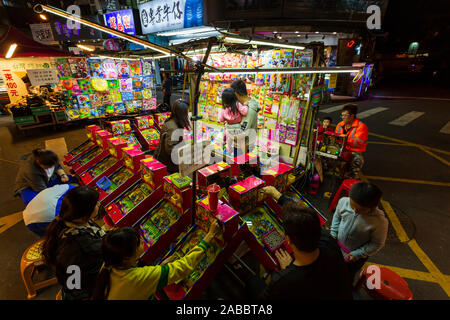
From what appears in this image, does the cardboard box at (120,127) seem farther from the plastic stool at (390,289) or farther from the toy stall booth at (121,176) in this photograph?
the plastic stool at (390,289)

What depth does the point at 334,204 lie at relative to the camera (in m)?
4.38

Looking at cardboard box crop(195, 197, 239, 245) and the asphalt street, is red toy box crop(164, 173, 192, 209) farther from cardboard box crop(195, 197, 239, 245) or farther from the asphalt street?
the asphalt street

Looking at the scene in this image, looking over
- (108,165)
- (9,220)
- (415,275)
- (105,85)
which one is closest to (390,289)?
(415,275)

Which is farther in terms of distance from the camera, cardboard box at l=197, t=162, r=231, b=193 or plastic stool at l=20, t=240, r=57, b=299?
cardboard box at l=197, t=162, r=231, b=193

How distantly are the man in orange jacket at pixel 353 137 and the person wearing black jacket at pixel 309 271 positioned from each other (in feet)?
12.7

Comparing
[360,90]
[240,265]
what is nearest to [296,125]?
[240,265]

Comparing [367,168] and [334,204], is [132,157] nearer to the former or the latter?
[334,204]

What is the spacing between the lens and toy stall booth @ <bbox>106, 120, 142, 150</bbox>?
7022 millimetres

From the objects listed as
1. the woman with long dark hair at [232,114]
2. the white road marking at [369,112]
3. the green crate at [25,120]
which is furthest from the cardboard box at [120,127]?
the white road marking at [369,112]

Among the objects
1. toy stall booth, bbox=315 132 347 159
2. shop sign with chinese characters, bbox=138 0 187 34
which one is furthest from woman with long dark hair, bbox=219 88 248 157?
shop sign with chinese characters, bbox=138 0 187 34

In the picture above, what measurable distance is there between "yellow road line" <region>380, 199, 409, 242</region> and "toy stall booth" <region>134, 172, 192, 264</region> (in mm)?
3961

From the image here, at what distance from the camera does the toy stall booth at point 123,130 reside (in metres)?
7.02

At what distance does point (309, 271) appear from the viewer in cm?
153

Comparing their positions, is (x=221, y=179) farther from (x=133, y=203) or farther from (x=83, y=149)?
(x=83, y=149)
